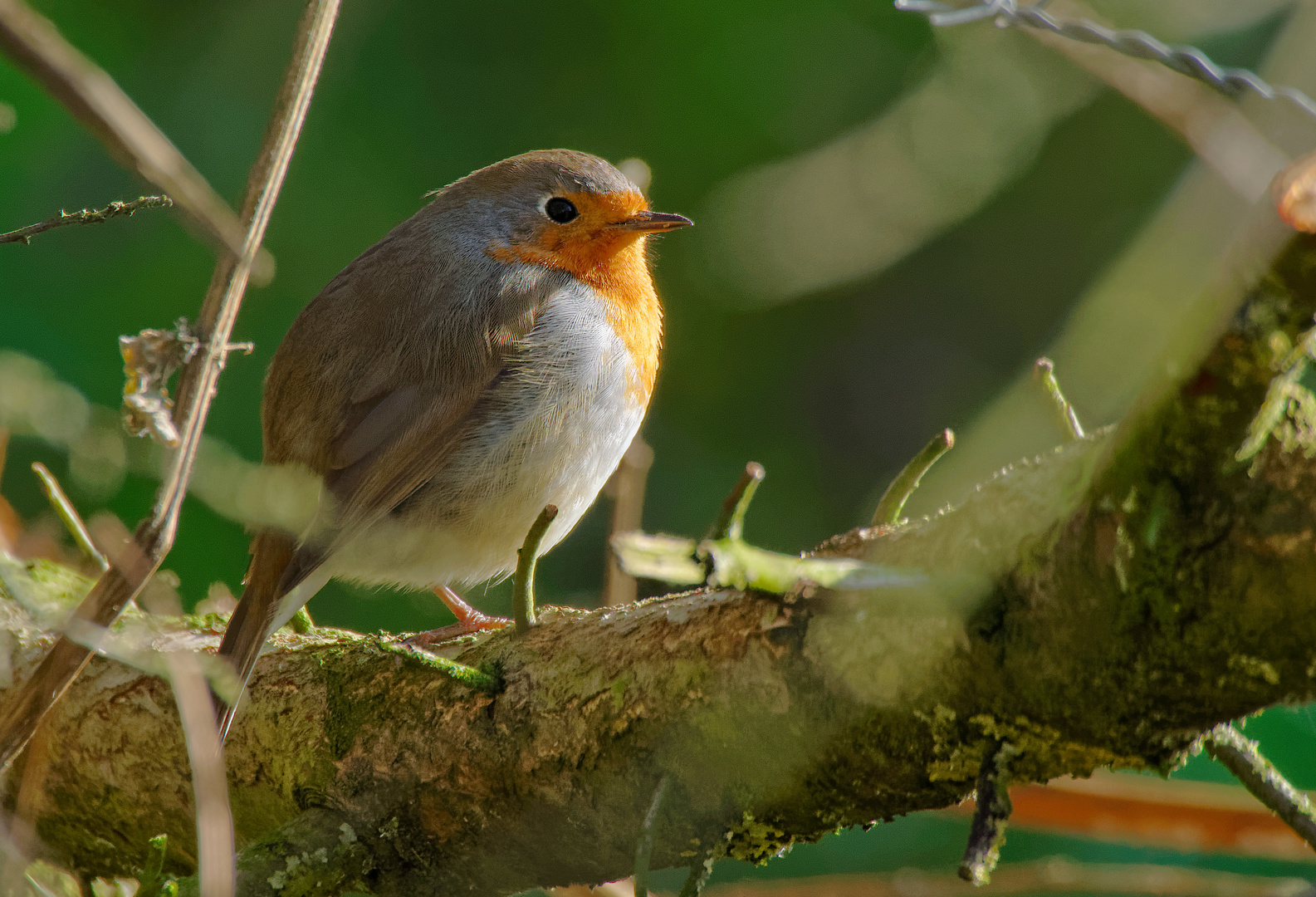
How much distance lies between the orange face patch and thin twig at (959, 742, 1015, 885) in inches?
A: 70.8

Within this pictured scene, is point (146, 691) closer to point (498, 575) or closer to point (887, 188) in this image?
point (498, 575)

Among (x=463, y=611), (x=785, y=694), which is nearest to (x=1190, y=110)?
(x=785, y=694)

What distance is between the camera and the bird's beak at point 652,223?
3084 millimetres

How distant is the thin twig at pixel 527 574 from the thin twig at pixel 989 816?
0.69 metres

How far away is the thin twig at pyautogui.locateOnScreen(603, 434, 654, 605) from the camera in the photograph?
2.91 m

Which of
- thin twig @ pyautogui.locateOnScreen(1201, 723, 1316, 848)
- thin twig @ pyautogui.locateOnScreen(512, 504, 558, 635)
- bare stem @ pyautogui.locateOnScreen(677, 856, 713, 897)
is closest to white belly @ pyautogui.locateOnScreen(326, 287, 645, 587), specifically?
thin twig @ pyautogui.locateOnScreen(512, 504, 558, 635)

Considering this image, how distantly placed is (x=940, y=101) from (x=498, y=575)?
7.39ft

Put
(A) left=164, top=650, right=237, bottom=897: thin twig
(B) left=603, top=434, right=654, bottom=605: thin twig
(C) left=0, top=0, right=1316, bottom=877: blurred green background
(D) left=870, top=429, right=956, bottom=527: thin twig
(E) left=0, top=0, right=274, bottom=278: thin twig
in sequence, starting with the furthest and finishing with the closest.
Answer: (C) left=0, top=0, right=1316, bottom=877: blurred green background
(B) left=603, top=434, right=654, bottom=605: thin twig
(D) left=870, top=429, right=956, bottom=527: thin twig
(A) left=164, top=650, right=237, bottom=897: thin twig
(E) left=0, top=0, right=274, bottom=278: thin twig

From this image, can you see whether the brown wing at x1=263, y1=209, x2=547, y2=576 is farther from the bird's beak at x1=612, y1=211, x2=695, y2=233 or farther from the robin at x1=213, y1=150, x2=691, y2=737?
the bird's beak at x1=612, y1=211, x2=695, y2=233

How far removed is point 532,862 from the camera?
1917 millimetres

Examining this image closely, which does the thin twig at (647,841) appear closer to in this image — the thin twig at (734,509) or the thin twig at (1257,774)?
the thin twig at (734,509)

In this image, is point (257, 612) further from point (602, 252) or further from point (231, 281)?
point (602, 252)

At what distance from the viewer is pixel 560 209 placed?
3203 millimetres

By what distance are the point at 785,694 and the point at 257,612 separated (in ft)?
4.29
